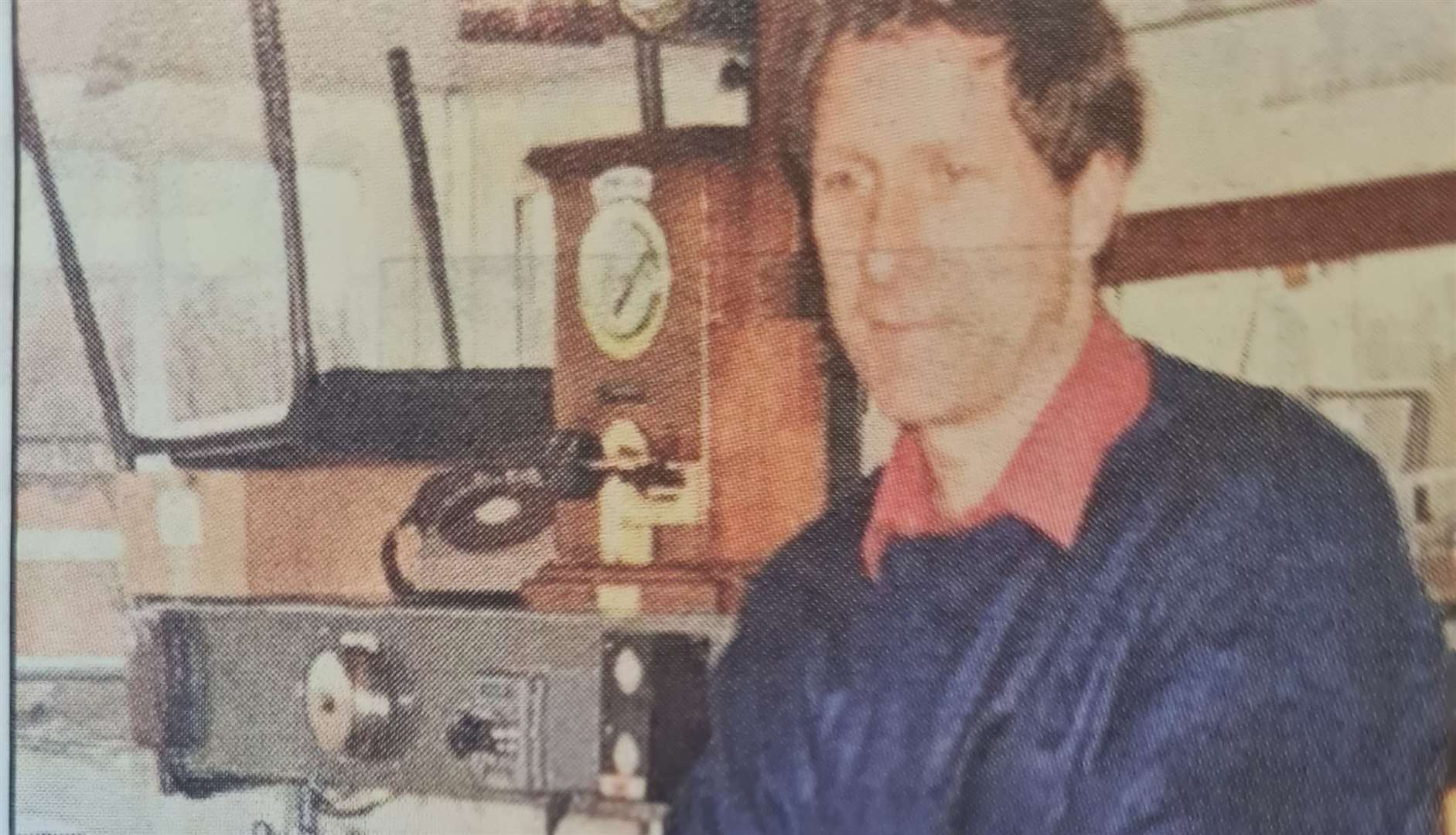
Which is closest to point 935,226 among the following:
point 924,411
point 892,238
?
point 892,238

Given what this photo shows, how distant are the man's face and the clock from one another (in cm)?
12

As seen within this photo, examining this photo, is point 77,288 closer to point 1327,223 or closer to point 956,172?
point 956,172

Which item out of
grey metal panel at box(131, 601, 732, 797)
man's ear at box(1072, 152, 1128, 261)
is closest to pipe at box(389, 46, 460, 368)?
grey metal panel at box(131, 601, 732, 797)

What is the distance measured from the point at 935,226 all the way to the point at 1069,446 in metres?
0.18

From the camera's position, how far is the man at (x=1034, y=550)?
2.31 feet

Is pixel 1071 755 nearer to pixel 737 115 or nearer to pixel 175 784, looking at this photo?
pixel 737 115

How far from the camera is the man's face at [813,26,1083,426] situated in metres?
0.74

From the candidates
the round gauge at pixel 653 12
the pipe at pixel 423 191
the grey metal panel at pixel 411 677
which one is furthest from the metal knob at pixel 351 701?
the round gauge at pixel 653 12

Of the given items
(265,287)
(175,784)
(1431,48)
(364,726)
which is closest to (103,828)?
(175,784)

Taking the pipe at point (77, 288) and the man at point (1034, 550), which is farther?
the pipe at point (77, 288)

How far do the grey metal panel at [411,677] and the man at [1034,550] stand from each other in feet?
0.31

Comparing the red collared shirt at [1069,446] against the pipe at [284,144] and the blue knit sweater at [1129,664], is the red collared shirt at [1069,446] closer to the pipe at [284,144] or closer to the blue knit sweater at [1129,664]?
the blue knit sweater at [1129,664]

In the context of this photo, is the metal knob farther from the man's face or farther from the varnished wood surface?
the varnished wood surface

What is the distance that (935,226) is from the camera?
74 centimetres
